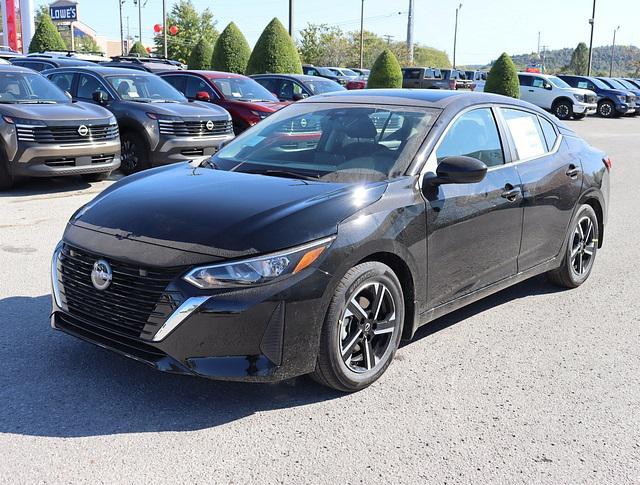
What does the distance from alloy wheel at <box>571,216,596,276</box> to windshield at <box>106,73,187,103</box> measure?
804cm

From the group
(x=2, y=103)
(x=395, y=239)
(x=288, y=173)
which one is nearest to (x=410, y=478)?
(x=395, y=239)

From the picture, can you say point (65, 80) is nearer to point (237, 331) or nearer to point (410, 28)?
point (237, 331)

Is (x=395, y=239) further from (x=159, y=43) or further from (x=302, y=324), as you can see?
(x=159, y=43)

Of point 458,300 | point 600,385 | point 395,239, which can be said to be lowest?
point 600,385

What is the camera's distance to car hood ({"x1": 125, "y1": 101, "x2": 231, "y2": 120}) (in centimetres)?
1151

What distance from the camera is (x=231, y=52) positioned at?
89.3 feet

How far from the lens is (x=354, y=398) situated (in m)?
3.89

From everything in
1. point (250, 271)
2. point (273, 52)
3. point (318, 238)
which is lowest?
point (250, 271)

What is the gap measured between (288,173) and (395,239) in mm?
841

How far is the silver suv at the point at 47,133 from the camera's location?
31.2ft

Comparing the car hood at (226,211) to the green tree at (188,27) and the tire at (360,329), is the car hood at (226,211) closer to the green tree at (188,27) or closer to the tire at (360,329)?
the tire at (360,329)

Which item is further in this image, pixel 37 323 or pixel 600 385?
pixel 37 323

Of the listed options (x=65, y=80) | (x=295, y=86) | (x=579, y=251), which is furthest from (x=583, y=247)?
(x=295, y=86)

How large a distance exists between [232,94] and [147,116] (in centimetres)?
319
